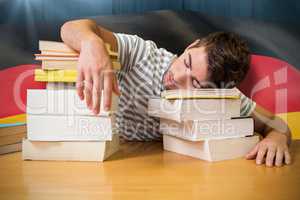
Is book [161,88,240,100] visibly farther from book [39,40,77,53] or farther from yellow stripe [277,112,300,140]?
yellow stripe [277,112,300,140]

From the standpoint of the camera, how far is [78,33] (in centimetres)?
80

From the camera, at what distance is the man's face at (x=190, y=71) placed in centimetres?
101

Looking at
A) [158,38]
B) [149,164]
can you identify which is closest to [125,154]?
[149,164]

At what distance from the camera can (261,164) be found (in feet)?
2.55

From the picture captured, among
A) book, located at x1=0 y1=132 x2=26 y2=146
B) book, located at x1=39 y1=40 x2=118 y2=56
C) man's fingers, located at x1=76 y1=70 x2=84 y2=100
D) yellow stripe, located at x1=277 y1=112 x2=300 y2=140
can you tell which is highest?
book, located at x1=39 y1=40 x2=118 y2=56

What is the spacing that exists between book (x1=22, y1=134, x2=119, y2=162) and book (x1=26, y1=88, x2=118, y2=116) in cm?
7

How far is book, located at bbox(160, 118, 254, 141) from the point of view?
2.57 feet

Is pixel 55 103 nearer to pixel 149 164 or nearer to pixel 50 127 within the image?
pixel 50 127

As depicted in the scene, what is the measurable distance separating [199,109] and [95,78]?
0.28 metres

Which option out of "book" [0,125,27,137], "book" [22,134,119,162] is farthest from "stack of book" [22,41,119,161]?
"book" [0,125,27,137]

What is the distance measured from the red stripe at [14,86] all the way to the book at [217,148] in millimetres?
720

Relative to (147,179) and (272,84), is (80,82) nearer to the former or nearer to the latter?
(147,179)

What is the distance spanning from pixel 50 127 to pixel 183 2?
0.85 m

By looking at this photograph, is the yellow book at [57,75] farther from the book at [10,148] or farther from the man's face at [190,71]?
the man's face at [190,71]
